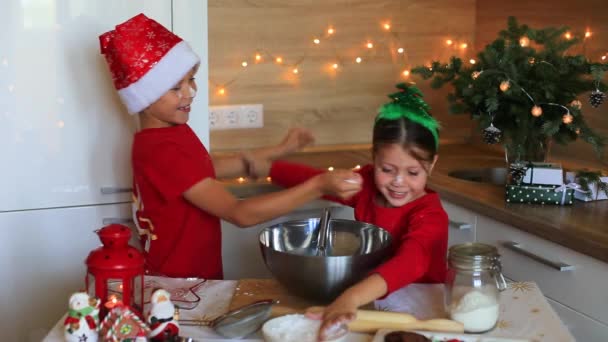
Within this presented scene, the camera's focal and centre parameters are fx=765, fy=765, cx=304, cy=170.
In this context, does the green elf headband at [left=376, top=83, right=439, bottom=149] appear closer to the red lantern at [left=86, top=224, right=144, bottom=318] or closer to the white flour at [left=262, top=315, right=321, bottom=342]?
the white flour at [left=262, top=315, right=321, bottom=342]

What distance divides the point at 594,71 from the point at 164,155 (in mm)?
1172

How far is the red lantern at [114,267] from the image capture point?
4.06 feet

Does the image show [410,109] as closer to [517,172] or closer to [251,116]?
[517,172]

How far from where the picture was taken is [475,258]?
1298mm

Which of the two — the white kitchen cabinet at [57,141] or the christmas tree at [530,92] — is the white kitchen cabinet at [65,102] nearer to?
the white kitchen cabinet at [57,141]

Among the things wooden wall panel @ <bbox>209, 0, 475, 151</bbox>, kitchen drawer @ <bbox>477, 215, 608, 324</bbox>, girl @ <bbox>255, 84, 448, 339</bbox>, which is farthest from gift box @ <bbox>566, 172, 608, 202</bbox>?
wooden wall panel @ <bbox>209, 0, 475, 151</bbox>

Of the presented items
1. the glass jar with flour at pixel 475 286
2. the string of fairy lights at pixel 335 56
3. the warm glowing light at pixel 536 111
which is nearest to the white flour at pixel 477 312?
the glass jar with flour at pixel 475 286

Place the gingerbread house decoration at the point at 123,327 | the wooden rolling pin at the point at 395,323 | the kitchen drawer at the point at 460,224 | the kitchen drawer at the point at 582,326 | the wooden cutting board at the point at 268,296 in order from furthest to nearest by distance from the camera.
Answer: the kitchen drawer at the point at 460,224 → the kitchen drawer at the point at 582,326 → the wooden cutting board at the point at 268,296 → the wooden rolling pin at the point at 395,323 → the gingerbread house decoration at the point at 123,327

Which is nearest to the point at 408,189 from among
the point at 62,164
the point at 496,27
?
the point at 62,164

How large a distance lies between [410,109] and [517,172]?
0.59 m

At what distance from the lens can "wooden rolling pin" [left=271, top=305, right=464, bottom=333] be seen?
1.29 m

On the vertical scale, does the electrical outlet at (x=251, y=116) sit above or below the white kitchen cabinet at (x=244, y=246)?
above

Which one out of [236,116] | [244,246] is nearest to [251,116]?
[236,116]

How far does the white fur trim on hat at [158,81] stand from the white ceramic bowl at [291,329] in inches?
27.8
